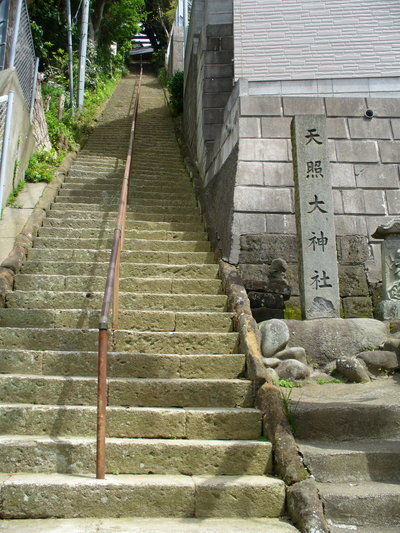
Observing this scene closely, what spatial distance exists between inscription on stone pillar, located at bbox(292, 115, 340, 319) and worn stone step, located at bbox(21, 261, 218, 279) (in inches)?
47.3

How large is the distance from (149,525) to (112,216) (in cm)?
538

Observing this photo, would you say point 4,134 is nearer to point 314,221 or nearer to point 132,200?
point 132,200

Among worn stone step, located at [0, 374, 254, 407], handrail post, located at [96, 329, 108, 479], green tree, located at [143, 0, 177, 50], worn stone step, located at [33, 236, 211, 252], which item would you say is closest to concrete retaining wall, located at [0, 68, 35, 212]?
worn stone step, located at [33, 236, 211, 252]

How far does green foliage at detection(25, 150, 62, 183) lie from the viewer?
8242 millimetres

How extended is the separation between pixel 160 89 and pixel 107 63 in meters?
2.52

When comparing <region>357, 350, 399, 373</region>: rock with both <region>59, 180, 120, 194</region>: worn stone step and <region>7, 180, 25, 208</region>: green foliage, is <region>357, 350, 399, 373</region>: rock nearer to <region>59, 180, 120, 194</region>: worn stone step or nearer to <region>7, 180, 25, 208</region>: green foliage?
<region>7, 180, 25, 208</region>: green foliage

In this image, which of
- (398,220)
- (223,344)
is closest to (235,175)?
(398,220)

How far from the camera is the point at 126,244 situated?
6836mm

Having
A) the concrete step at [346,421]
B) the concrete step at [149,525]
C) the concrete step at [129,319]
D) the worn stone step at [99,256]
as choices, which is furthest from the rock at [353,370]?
the worn stone step at [99,256]

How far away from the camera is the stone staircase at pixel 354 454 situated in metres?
3.07

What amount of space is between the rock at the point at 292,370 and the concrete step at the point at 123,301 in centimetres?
92

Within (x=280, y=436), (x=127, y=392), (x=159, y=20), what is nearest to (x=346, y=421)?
(x=280, y=436)

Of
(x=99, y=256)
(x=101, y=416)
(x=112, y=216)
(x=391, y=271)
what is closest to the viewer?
(x=101, y=416)

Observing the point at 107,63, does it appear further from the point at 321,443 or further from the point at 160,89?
the point at 321,443
